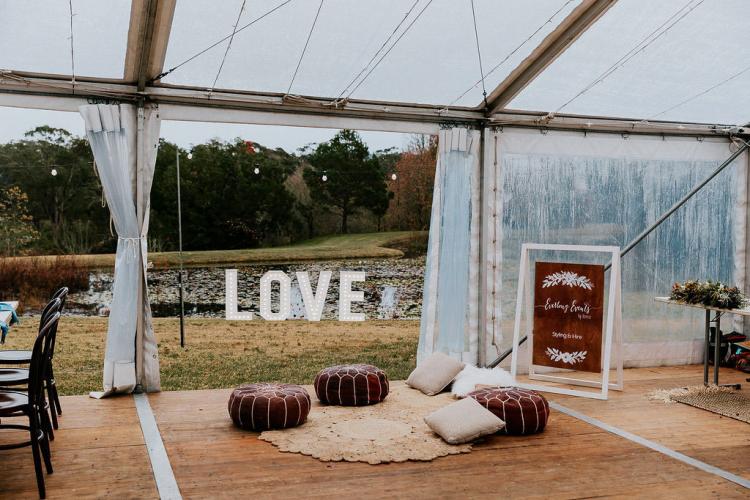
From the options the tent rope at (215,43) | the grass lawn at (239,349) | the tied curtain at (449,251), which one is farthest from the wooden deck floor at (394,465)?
the grass lawn at (239,349)

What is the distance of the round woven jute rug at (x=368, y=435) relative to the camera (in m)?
3.93

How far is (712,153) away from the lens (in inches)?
274

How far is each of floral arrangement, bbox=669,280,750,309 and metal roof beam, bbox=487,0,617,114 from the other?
2.21 metres

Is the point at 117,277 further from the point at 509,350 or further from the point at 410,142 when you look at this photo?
the point at 410,142

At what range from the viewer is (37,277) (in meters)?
9.87

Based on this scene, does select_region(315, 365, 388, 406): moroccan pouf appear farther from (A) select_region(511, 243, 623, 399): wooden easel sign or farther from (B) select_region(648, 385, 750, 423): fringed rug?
(B) select_region(648, 385, 750, 423): fringed rug

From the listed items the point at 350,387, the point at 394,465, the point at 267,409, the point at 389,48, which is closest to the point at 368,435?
the point at 394,465

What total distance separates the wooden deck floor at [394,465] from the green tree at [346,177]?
6.74 meters

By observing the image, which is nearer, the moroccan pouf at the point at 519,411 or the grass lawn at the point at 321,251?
the moroccan pouf at the point at 519,411

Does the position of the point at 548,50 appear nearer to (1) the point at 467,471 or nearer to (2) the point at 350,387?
(2) the point at 350,387

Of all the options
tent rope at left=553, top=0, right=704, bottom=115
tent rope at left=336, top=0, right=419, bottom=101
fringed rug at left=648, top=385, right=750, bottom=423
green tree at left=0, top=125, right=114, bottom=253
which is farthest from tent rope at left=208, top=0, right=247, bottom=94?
green tree at left=0, top=125, right=114, bottom=253

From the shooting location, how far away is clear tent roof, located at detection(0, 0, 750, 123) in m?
4.77

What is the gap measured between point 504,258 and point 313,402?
234 centimetres

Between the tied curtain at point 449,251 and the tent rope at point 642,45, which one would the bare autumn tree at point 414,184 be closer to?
the tied curtain at point 449,251
